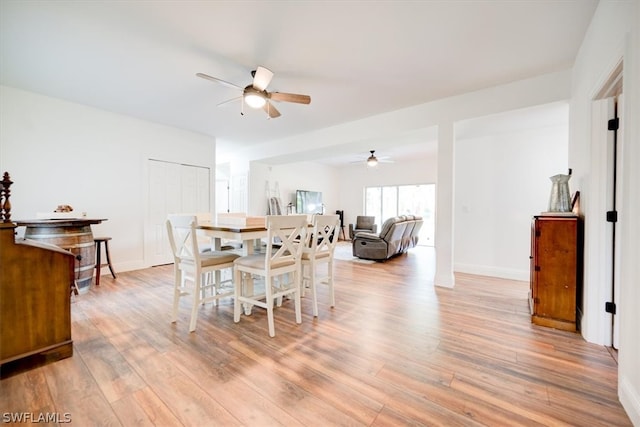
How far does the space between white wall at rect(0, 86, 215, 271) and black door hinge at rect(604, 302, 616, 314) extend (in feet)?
18.7

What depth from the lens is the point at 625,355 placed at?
136 cm

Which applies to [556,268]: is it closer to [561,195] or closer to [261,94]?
[561,195]

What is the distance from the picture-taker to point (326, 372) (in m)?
1.64

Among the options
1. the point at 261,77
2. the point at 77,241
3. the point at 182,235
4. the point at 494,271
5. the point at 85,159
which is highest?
the point at 261,77

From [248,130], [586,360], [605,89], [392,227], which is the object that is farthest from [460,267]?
[248,130]

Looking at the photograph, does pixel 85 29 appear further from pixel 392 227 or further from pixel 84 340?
pixel 392 227

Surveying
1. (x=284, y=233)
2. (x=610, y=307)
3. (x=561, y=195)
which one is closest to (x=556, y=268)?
(x=610, y=307)

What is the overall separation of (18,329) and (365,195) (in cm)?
848

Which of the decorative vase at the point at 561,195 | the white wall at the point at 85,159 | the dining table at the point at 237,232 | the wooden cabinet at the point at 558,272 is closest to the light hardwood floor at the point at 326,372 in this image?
the wooden cabinet at the point at 558,272

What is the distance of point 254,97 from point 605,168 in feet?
9.79

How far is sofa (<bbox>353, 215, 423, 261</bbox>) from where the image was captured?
5.10 m

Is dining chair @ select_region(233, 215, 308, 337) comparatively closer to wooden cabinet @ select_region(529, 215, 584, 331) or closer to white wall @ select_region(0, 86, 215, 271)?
wooden cabinet @ select_region(529, 215, 584, 331)

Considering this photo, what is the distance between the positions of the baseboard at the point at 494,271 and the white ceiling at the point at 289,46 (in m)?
2.70

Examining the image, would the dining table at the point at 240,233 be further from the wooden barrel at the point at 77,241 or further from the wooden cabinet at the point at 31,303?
the wooden barrel at the point at 77,241
